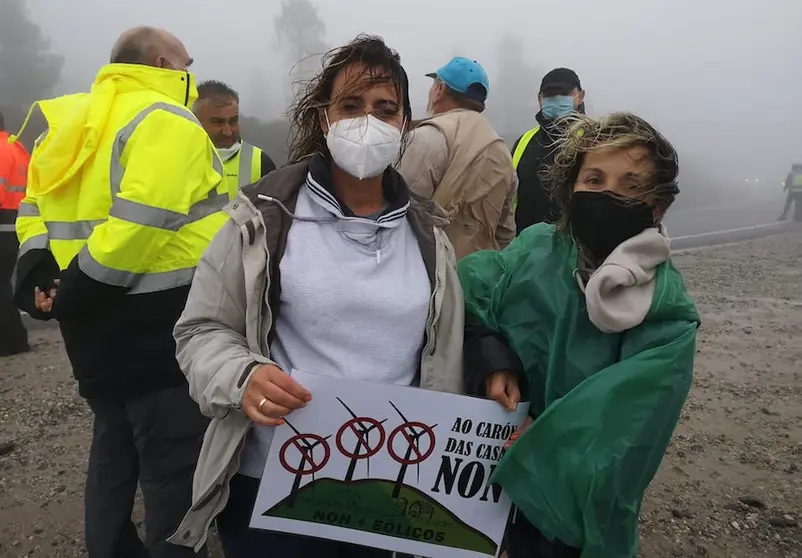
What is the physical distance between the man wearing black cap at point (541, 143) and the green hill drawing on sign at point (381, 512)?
248 cm

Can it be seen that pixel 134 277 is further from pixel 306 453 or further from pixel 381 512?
pixel 381 512

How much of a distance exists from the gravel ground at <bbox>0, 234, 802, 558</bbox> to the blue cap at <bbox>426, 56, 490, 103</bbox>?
238 centimetres

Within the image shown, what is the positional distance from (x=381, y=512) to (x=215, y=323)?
2.01 ft

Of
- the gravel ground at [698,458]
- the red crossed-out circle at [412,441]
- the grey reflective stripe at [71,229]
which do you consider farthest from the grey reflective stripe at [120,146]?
the gravel ground at [698,458]

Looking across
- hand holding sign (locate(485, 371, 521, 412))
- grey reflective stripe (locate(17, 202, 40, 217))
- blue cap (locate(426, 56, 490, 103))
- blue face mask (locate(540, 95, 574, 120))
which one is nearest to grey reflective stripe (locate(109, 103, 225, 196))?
grey reflective stripe (locate(17, 202, 40, 217))

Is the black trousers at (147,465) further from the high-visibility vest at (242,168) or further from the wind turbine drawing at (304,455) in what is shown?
the high-visibility vest at (242,168)

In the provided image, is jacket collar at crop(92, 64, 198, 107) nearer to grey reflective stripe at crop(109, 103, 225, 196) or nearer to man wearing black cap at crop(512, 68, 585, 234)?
grey reflective stripe at crop(109, 103, 225, 196)

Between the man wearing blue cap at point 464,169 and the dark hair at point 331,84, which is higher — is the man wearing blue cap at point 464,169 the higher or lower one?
the lower one

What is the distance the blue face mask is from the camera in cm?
407

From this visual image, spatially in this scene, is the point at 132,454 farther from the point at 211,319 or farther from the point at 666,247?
the point at 666,247

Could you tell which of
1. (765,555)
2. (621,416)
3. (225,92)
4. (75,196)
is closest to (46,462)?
(75,196)

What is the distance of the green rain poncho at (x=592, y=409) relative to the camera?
148 centimetres

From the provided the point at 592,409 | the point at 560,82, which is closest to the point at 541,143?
the point at 560,82

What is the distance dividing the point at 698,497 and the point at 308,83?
320 centimetres
